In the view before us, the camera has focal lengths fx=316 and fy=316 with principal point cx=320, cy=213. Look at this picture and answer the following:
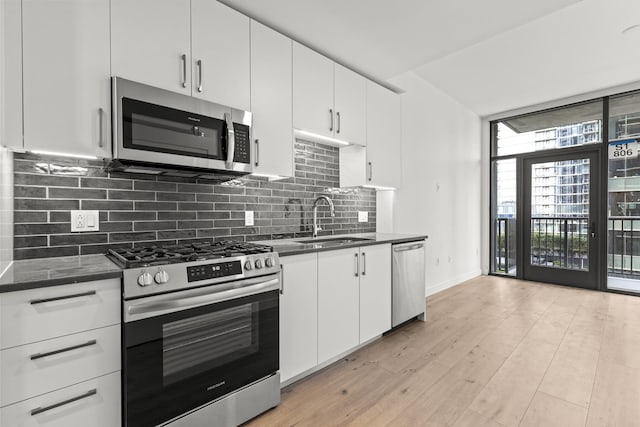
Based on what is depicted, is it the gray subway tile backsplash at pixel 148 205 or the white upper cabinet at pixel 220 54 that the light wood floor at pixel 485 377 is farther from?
the white upper cabinet at pixel 220 54

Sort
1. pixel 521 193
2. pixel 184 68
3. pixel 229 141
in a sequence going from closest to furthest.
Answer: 1. pixel 184 68
2. pixel 229 141
3. pixel 521 193

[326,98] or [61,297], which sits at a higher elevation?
[326,98]

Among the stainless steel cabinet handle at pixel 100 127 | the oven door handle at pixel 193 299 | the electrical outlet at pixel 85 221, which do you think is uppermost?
the stainless steel cabinet handle at pixel 100 127

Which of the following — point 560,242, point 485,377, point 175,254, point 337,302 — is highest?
point 175,254

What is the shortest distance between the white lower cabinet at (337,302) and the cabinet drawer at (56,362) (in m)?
1.28

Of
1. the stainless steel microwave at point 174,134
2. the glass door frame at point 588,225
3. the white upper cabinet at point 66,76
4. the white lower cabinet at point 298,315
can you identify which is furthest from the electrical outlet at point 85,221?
the glass door frame at point 588,225

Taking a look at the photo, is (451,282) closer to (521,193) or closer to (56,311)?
(521,193)

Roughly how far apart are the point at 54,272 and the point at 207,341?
2.39 ft

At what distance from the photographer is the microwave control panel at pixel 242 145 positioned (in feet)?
6.81

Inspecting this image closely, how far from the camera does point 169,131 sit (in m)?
1.79

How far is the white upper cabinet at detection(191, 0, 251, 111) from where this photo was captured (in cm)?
192

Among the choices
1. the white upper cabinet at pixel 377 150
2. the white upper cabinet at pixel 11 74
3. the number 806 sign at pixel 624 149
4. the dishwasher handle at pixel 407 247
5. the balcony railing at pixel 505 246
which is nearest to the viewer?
the white upper cabinet at pixel 11 74

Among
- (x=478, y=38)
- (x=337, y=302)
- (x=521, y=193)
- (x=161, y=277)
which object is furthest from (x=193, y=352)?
(x=521, y=193)

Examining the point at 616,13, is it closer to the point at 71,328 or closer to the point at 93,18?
the point at 93,18
